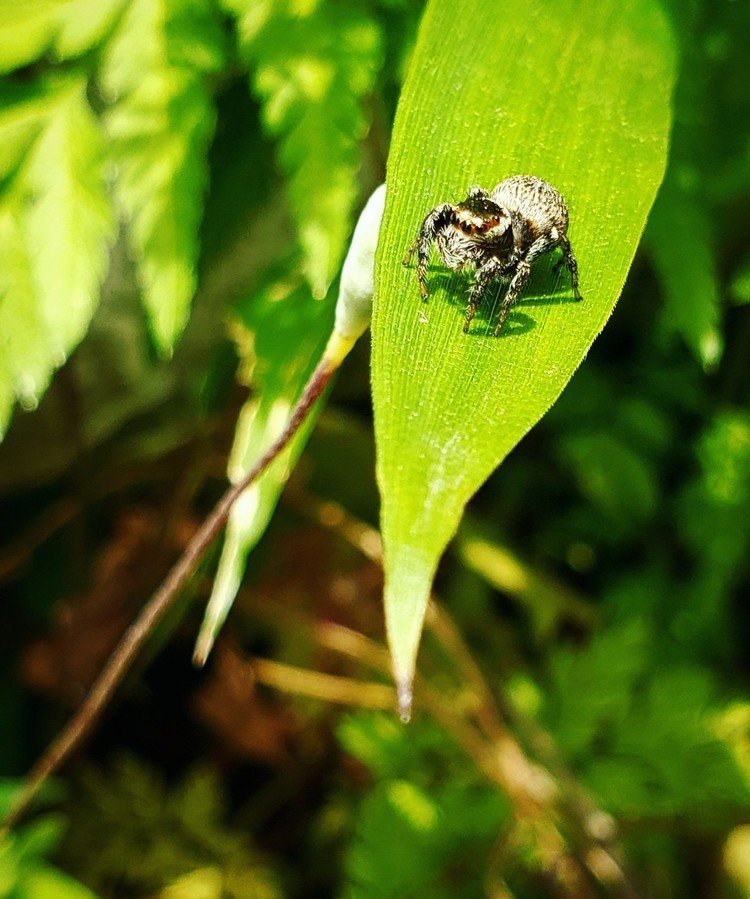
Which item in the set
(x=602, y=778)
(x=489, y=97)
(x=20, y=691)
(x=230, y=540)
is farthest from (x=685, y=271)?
(x=20, y=691)

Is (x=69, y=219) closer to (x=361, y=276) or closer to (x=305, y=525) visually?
(x=361, y=276)

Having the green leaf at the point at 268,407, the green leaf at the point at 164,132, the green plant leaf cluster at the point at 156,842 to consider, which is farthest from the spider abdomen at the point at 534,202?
the green plant leaf cluster at the point at 156,842

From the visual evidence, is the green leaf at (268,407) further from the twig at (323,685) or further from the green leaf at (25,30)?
the twig at (323,685)

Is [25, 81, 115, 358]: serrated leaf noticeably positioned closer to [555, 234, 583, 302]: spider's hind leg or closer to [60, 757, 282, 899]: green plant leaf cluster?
[555, 234, 583, 302]: spider's hind leg

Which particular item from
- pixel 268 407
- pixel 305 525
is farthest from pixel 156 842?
pixel 268 407

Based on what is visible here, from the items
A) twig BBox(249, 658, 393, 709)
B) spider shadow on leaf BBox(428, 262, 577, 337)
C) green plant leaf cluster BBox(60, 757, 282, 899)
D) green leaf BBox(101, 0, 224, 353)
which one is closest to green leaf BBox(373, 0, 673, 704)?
spider shadow on leaf BBox(428, 262, 577, 337)

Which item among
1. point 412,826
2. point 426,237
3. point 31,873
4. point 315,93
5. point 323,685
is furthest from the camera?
point 323,685
